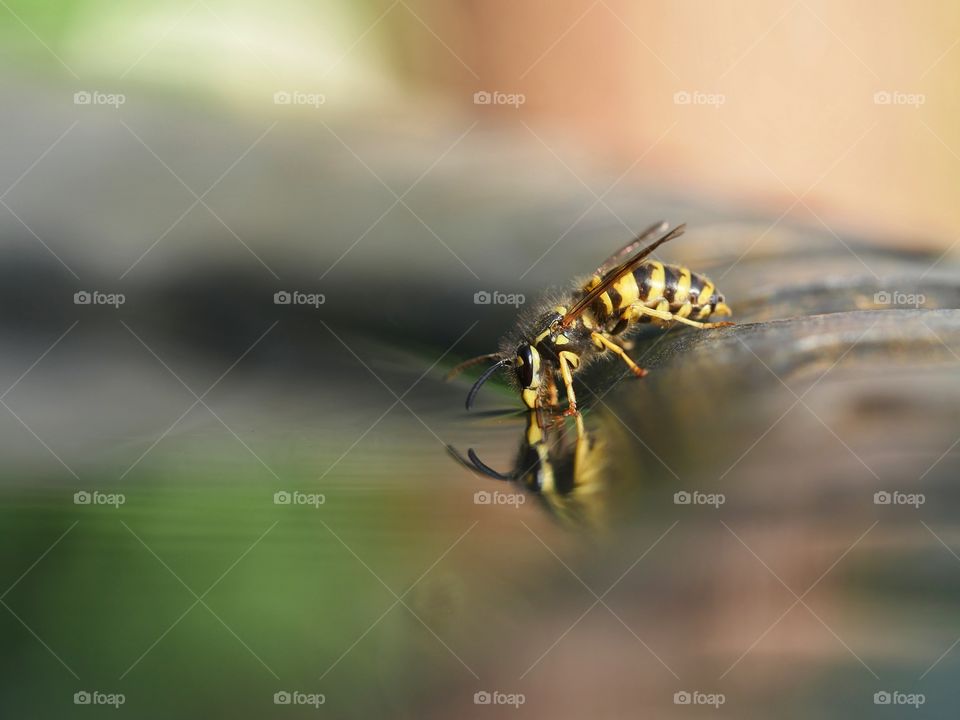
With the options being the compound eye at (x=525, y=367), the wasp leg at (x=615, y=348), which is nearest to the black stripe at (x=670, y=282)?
the wasp leg at (x=615, y=348)

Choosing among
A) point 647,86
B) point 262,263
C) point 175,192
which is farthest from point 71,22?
point 647,86

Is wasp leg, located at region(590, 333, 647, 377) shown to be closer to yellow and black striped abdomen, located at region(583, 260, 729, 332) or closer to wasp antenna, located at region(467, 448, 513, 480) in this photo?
yellow and black striped abdomen, located at region(583, 260, 729, 332)

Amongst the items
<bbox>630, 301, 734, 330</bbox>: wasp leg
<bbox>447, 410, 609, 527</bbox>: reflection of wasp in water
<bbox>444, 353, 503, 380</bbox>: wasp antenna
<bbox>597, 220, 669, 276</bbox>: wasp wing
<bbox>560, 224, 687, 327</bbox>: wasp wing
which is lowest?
<bbox>447, 410, 609, 527</bbox>: reflection of wasp in water

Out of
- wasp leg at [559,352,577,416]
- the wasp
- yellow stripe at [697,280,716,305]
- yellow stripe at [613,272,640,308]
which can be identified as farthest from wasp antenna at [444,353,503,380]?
yellow stripe at [697,280,716,305]

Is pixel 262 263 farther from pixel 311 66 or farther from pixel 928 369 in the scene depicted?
pixel 928 369

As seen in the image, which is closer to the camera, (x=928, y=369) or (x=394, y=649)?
(x=928, y=369)

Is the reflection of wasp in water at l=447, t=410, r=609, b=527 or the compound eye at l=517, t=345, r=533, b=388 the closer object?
the reflection of wasp in water at l=447, t=410, r=609, b=527

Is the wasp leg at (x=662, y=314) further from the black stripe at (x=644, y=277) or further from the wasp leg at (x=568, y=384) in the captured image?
the wasp leg at (x=568, y=384)
